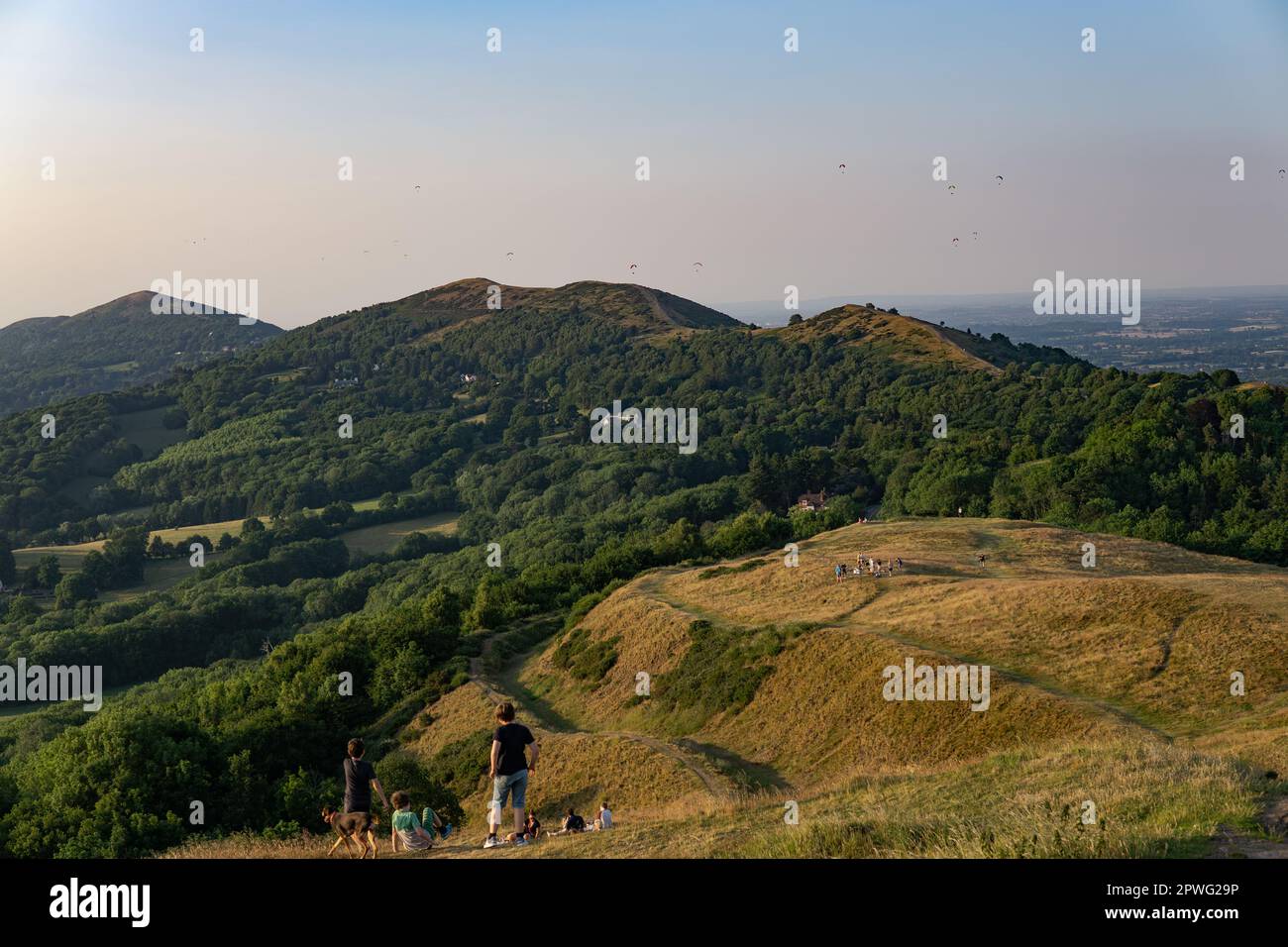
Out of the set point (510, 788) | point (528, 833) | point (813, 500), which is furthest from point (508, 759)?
point (813, 500)

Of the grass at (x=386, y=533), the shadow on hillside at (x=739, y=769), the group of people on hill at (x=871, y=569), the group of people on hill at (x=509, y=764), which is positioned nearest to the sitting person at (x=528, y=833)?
the group of people on hill at (x=509, y=764)

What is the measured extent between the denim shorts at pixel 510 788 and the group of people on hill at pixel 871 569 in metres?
36.2

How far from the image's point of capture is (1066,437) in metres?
133

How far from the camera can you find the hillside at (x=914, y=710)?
15.5 metres

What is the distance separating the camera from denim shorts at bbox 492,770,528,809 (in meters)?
16.6

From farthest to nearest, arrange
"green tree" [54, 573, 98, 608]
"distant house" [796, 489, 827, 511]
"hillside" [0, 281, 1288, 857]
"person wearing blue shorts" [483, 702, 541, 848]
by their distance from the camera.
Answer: "green tree" [54, 573, 98, 608] < "distant house" [796, 489, 827, 511] < "hillside" [0, 281, 1288, 857] < "person wearing blue shorts" [483, 702, 541, 848]

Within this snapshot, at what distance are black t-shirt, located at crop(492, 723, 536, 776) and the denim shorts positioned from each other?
0.33 feet

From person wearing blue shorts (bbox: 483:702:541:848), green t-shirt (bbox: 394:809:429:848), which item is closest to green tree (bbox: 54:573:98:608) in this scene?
green t-shirt (bbox: 394:809:429:848)

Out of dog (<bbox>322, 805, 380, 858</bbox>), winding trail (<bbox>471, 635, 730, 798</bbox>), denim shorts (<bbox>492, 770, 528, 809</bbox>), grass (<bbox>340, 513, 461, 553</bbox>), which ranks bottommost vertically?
grass (<bbox>340, 513, 461, 553</bbox>)

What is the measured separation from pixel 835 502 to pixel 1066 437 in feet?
110

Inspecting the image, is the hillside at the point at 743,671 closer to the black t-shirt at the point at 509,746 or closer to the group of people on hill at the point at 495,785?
the group of people on hill at the point at 495,785

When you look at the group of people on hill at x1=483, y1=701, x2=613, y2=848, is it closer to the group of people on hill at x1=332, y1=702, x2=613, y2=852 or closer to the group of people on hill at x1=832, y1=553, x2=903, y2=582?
the group of people on hill at x1=332, y1=702, x2=613, y2=852
